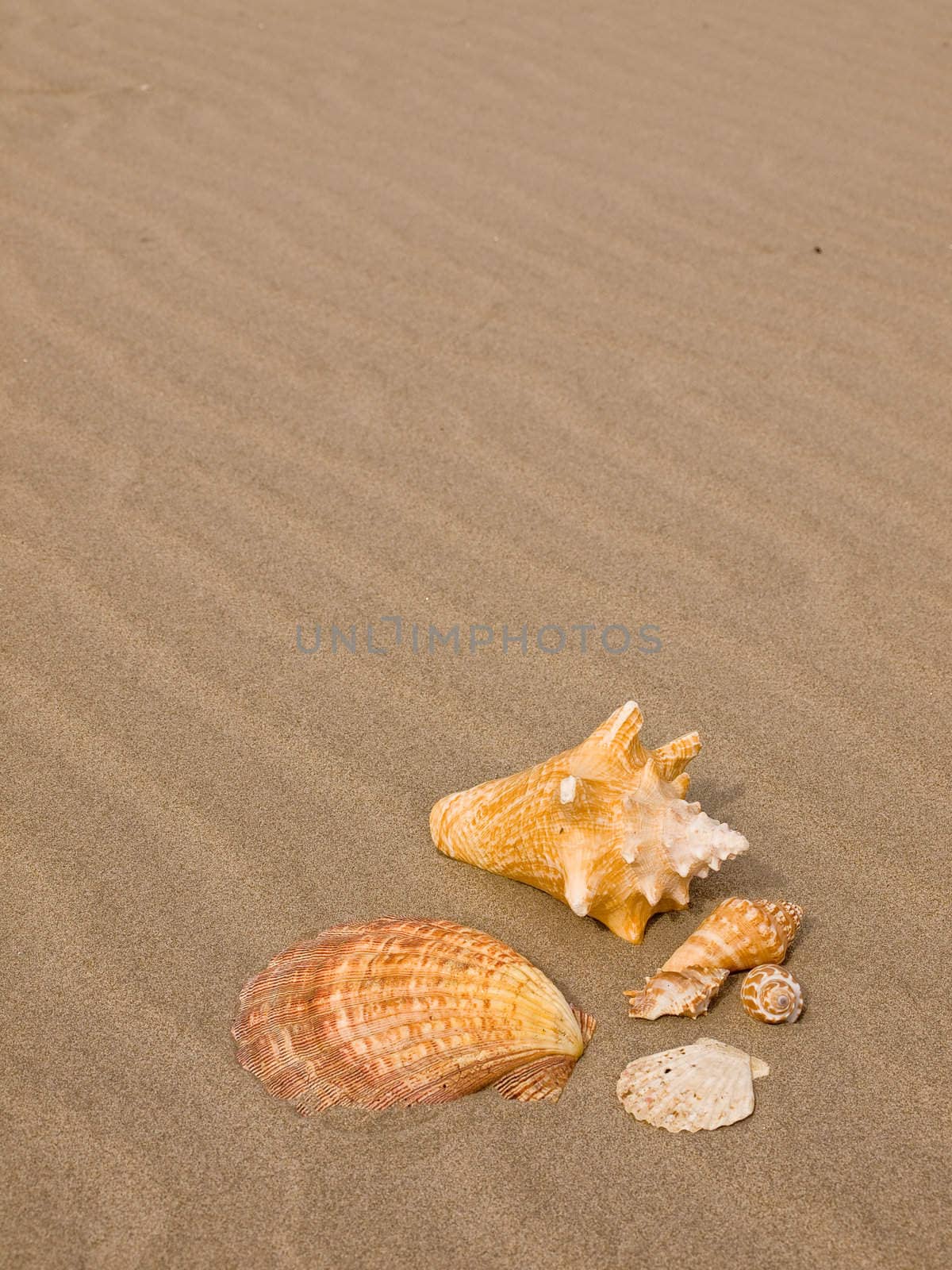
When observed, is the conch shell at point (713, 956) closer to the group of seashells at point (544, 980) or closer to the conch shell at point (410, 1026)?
the group of seashells at point (544, 980)

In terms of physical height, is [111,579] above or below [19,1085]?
above

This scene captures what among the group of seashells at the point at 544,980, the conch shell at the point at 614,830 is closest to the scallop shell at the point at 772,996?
the group of seashells at the point at 544,980

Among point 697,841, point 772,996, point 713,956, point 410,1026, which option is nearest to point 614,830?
point 697,841

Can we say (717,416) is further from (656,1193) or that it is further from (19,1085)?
(19,1085)

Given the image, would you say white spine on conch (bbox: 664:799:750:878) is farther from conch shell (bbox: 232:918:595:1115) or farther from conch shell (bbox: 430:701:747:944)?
conch shell (bbox: 232:918:595:1115)

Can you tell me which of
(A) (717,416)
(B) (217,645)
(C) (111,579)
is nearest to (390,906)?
(B) (217,645)

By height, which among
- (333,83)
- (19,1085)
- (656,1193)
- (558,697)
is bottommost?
(19,1085)
